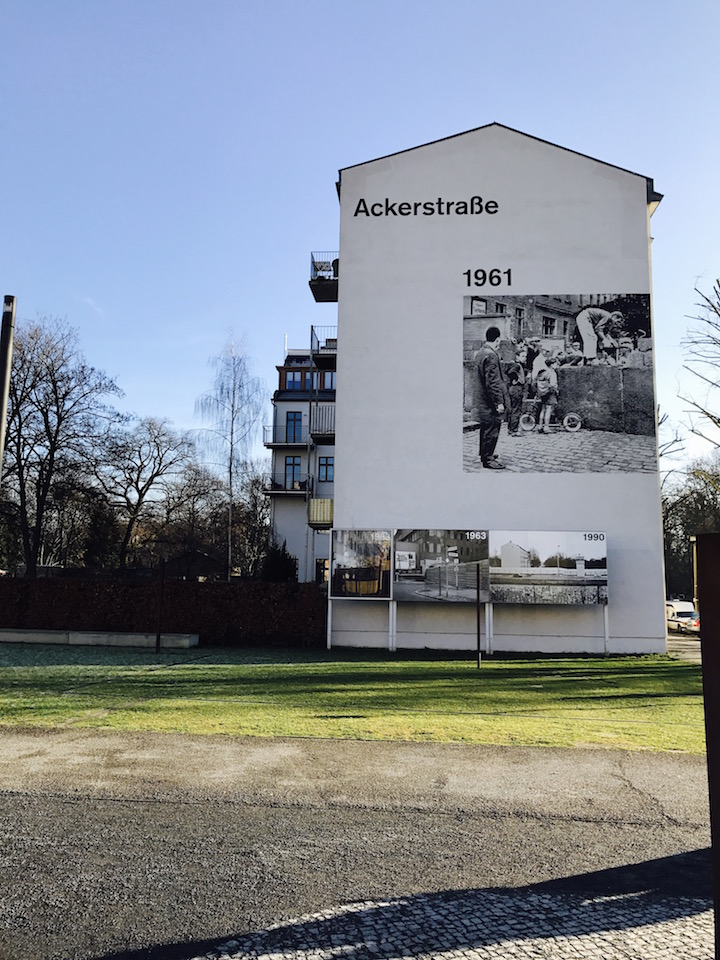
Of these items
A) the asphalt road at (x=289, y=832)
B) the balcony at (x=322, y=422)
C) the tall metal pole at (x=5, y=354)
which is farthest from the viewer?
the balcony at (x=322, y=422)

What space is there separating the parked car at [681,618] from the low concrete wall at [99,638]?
876 inches

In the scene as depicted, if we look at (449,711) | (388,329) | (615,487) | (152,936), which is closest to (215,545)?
(388,329)

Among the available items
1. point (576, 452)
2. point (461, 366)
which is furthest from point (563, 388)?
point (461, 366)

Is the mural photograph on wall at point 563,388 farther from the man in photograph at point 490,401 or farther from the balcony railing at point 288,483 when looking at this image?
the balcony railing at point 288,483

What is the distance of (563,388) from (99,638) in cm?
1818

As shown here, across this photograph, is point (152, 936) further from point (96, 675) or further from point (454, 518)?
point (454, 518)

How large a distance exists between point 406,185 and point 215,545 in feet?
116

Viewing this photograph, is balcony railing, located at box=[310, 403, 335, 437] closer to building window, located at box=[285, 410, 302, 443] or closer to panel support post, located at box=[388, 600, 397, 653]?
building window, located at box=[285, 410, 302, 443]

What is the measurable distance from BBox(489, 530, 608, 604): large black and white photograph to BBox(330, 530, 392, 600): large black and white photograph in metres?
3.57

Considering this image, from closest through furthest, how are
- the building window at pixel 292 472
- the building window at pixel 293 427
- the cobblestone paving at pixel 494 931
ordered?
the cobblestone paving at pixel 494 931
the building window at pixel 292 472
the building window at pixel 293 427

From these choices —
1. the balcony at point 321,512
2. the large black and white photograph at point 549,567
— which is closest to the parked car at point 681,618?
the large black and white photograph at point 549,567

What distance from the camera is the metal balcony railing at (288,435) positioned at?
4950 centimetres

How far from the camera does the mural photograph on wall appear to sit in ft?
89.8

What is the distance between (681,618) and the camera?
42.9 meters
